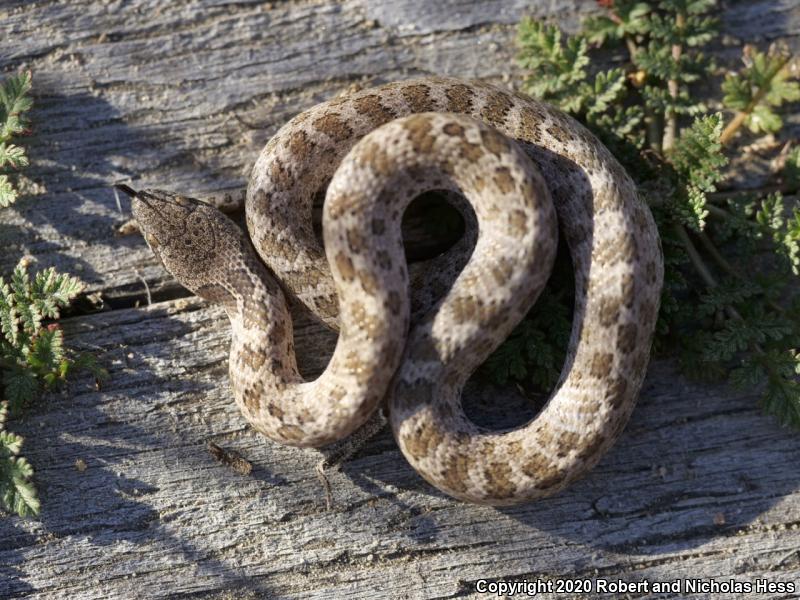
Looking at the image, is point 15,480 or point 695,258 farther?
point 695,258

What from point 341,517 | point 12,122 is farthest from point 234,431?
point 12,122

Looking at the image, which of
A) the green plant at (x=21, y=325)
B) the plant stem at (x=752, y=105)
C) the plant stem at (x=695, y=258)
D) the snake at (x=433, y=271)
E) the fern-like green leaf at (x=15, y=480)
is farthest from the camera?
the plant stem at (x=752, y=105)

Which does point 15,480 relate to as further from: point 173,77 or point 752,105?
point 752,105

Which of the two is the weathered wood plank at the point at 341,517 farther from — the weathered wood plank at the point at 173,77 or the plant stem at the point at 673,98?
the plant stem at the point at 673,98

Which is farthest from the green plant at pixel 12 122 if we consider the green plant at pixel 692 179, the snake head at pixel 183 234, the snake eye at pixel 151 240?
the green plant at pixel 692 179

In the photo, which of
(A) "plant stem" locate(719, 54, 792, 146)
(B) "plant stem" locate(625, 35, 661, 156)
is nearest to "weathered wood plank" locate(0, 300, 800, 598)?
(B) "plant stem" locate(625, 35, 661, 156)

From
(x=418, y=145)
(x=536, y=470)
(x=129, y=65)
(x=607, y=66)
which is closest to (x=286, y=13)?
(x=129, y=65)

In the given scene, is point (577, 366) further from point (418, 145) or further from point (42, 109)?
point (42, 109)
